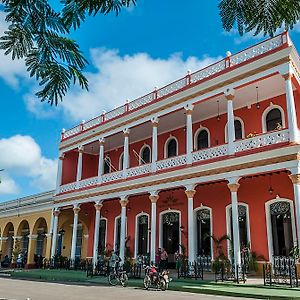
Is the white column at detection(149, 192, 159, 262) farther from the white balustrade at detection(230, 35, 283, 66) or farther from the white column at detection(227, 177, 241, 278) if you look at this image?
the white balustrade at detection(230, 35, 283, 66)

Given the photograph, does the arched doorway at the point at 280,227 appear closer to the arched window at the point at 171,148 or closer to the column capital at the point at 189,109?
the column capital at the point at 189,109

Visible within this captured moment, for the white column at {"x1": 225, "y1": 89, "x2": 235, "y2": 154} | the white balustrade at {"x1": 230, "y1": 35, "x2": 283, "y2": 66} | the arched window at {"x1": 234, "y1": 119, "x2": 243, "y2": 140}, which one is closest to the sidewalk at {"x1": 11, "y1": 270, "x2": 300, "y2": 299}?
the white column at {"x1": 225, "y1": 89, "x2": 235, "y2": 154}

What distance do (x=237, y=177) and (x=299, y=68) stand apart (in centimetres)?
544

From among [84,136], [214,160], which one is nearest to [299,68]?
[214,160]

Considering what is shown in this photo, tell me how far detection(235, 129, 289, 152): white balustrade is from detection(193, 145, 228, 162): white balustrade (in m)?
0.69

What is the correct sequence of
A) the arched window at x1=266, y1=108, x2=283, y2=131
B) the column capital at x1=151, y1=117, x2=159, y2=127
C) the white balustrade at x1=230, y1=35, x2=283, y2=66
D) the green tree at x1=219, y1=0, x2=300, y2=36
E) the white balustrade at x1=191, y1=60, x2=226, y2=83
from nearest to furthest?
the green tree at x1=219, y1=0, x2=300, y2=36, the white balustrade at x1=230, y1=35, x2=283, y2=66, the white balustrade at x1=191, y1=60, x2=226, y2=83, the arched window at x1=266, y1=108, x2=283, y2=131, the column capital at x1=151, y1=117, x2=159, y2=127

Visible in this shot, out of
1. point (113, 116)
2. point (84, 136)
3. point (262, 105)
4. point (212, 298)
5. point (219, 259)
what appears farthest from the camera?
point (84, 136)

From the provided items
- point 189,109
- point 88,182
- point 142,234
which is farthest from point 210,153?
point 88,182

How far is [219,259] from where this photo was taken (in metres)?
15.4

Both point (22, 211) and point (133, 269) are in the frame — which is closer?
point (133, 269)

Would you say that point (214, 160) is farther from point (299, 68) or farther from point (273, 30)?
point (273, 30)

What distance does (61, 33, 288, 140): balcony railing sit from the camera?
1529cm

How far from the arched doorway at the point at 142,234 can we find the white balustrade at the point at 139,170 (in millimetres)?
3324

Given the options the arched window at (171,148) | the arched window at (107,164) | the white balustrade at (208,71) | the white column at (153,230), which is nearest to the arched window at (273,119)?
the white balustrade at (208,71)
